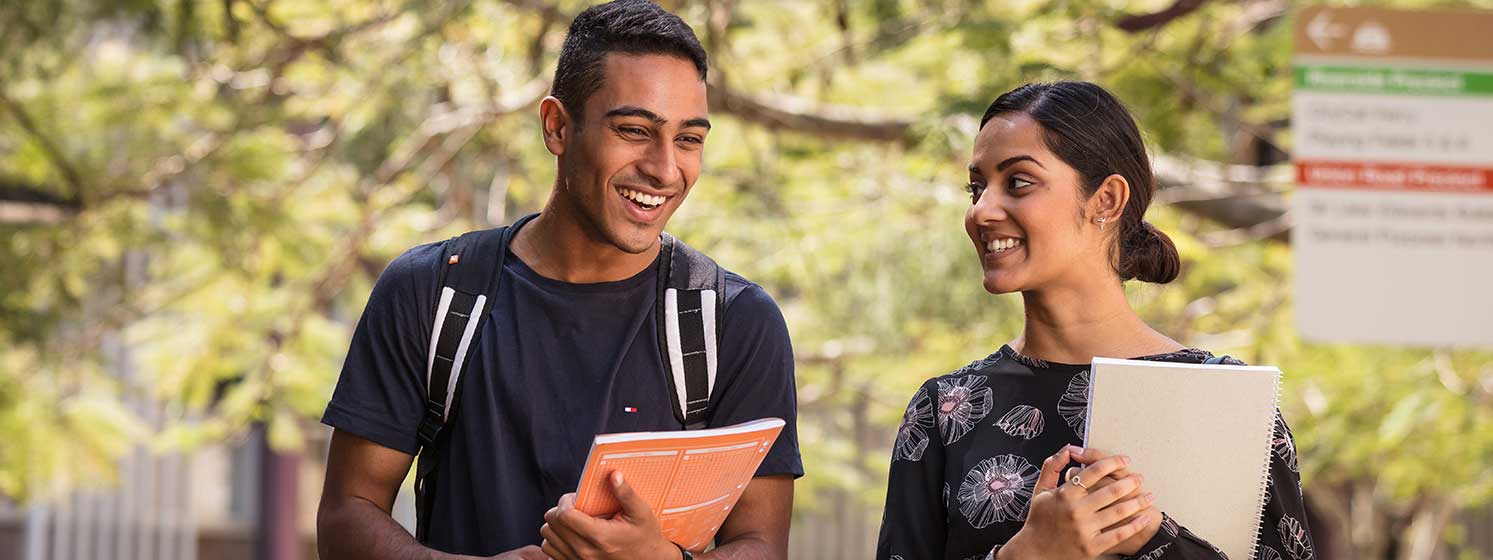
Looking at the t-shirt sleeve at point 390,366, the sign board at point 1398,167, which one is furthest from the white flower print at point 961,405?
the sign board at point 1398,167

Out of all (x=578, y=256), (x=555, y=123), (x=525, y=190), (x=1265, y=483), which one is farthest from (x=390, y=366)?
(x=525, y=190)

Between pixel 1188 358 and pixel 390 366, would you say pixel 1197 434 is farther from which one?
pixel 390 366

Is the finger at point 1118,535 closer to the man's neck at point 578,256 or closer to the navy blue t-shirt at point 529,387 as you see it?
the navy blue t-shirt at point 529,387

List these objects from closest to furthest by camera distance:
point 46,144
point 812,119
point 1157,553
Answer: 1. point 1157,553
2. point 46,144
3. point 812,119

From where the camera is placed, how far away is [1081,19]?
6270 millimetres

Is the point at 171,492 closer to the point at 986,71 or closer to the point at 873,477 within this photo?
the point at 873,477

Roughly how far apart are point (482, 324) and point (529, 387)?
0.13 metres

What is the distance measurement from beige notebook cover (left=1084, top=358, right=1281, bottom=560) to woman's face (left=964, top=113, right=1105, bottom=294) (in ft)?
1.05

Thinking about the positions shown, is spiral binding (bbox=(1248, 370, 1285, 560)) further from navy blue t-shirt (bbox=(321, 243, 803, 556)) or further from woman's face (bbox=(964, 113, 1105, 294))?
navy blue t-shirt (bbox=(321, 243, 803, 556))

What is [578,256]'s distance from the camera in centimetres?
276

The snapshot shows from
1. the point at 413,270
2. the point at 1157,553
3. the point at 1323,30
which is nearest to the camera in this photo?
the point at 1157,553

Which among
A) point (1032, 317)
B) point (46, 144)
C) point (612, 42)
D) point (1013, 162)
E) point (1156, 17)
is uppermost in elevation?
point (1156, 17)

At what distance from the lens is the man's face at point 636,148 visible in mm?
2660

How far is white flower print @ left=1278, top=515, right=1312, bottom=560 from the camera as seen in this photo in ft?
8.28
